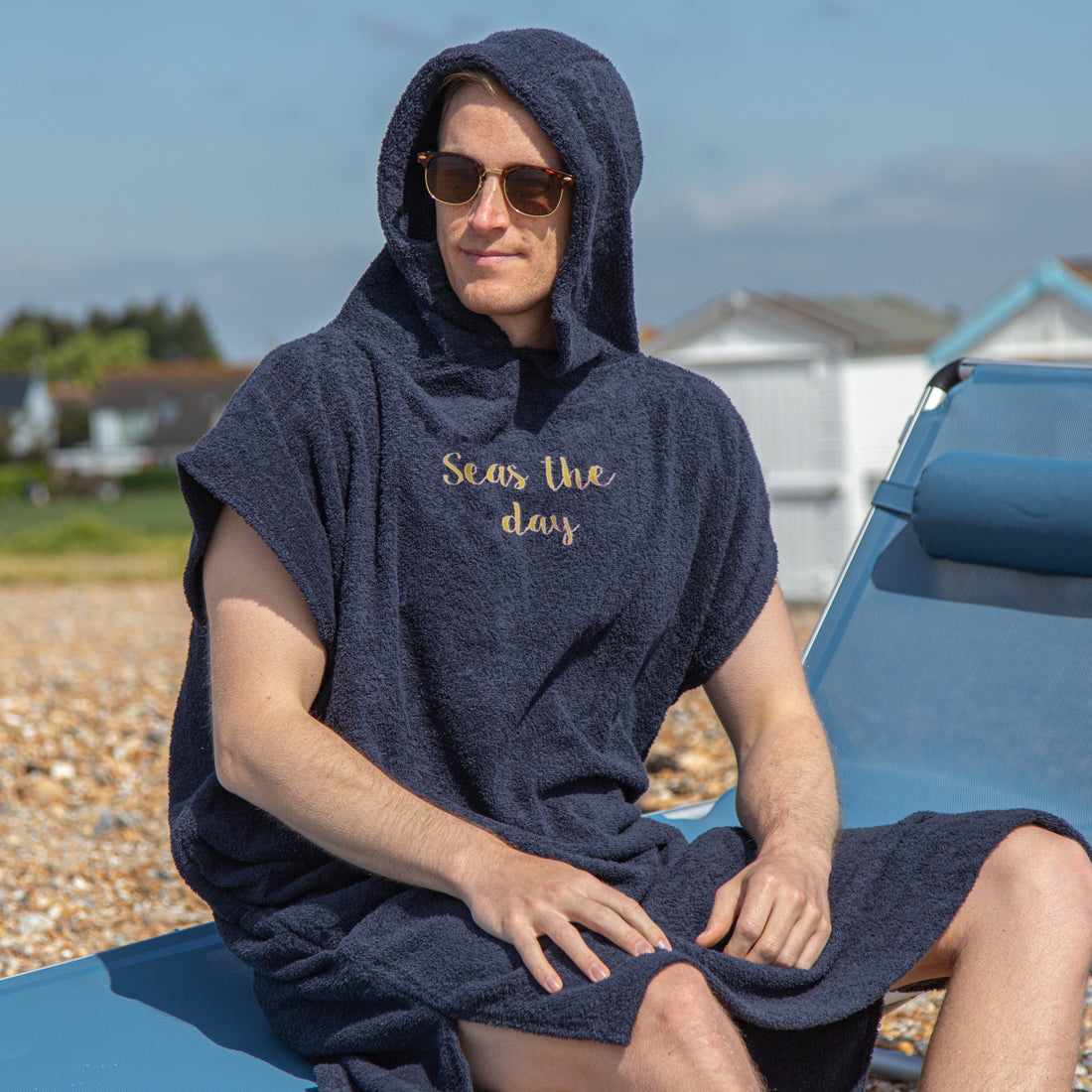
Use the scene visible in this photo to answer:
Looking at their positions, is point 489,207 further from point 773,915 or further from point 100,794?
point 100,794

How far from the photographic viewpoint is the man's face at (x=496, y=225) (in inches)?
83.9

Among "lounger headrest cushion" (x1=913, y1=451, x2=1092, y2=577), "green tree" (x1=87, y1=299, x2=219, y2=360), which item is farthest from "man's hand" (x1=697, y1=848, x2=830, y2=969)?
"green tree" (x1=87, y1=299, x2=219, y2=360)

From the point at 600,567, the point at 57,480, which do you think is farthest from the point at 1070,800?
the point at 57,480

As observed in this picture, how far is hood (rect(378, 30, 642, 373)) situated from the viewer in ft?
6.89

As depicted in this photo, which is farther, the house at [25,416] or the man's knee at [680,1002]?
the house at [25,416]

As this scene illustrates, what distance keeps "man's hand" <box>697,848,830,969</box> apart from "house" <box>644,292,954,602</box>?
31.0 feet

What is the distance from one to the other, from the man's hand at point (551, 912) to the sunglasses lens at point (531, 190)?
989 mm

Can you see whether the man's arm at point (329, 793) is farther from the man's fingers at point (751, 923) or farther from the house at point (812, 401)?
the house at point (812, 401)

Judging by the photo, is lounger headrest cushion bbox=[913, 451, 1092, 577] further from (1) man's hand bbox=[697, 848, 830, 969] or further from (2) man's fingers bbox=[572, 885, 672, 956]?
(2) man's fingers bbox=[572, 885, 672, 956]

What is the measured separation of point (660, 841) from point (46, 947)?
2336 millimetres

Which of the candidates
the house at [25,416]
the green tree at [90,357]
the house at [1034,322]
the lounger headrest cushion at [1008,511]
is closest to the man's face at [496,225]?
the lounger headrest cushion at [1008,511]

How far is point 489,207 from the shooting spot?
2.11 m

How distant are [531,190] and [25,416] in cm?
7696

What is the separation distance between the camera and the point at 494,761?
6.70 ft
